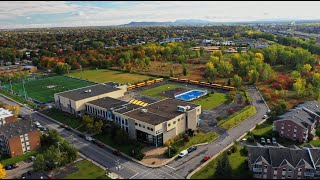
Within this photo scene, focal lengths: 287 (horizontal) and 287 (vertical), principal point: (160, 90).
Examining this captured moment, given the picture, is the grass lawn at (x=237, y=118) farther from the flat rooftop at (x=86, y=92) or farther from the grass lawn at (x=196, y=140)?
the flat rooftop at (x=86, y=92)

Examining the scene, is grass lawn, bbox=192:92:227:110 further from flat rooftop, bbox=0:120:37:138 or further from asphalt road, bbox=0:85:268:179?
flat rooftop, bbox=0:120:37:138

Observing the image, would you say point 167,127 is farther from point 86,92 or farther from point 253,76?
point 253,76

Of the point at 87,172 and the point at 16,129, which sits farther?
the point at 16,129

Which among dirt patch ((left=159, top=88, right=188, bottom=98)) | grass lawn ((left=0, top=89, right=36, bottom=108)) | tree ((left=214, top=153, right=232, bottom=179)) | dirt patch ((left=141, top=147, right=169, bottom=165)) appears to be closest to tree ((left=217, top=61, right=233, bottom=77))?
dirt patch ((left=159, top=88, right=188, bottom=98))

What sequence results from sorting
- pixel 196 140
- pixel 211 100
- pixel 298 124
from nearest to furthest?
pixel 298 124, pixel 196 140, pixel 211 100

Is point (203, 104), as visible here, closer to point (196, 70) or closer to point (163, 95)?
point (163, 95)

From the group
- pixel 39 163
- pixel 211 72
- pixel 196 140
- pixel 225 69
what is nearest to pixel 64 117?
pixel 39 163

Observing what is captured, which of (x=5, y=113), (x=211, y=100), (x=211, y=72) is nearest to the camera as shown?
(x=5, y=113)

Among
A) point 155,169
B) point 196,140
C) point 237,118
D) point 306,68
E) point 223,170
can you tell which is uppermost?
point 306,68
